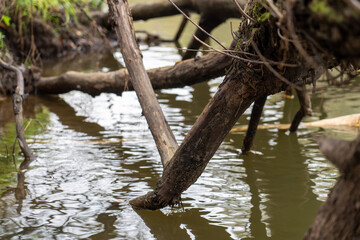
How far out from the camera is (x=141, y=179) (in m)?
4.85

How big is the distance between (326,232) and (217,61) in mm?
3361

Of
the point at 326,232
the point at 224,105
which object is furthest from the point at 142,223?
the point at 326,232

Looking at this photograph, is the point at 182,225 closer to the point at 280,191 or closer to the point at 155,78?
the point at 280,191

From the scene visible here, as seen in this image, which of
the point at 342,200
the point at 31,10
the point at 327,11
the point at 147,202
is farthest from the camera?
the point at 31,10

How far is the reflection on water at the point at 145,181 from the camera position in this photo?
3.80 metres

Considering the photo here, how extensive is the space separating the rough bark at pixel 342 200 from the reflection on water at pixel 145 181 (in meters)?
1.50

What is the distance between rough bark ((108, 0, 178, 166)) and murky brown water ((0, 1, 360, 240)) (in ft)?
1.83

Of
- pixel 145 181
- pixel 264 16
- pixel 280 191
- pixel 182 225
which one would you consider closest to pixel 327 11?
pixel 264 16

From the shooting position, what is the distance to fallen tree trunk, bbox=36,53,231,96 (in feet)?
17.9

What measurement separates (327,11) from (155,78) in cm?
456

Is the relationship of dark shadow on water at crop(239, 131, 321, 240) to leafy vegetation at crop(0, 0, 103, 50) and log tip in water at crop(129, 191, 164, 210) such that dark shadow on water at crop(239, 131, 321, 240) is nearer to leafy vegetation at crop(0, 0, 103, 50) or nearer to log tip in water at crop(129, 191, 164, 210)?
log tip in water at crop(129, 191, 164, 210)

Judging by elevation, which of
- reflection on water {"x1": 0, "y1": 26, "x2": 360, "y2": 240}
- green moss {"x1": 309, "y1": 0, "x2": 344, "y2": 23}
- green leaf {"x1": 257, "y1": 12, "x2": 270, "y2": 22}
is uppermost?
green leaf {"x1": 257, "y1": 12, "x2": 270, "y2": 22}

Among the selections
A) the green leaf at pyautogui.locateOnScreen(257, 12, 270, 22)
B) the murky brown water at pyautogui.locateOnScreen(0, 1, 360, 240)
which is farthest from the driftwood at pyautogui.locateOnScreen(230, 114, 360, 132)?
the green leaf at pyautogui.locateOnScreen(257, 12, 270, 22)

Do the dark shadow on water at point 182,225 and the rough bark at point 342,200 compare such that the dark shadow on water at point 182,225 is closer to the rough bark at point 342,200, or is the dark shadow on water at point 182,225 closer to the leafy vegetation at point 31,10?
the rough bark at point 342,200
